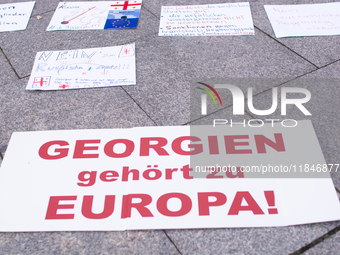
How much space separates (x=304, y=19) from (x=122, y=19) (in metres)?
1.37

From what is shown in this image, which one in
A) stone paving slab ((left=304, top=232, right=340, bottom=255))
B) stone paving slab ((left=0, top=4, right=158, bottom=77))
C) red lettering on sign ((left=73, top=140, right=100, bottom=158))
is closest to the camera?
stone paving slab ((left=304, top=232, right=340, bottom=255))

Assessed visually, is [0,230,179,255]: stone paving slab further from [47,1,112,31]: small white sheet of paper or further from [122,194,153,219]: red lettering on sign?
[47,1,112,31]: small white sheet of paper

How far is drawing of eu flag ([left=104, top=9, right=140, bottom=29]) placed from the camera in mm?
2373

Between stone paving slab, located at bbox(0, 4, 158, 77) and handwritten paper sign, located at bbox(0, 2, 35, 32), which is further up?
handwritten paper sign, located at bbox(0, 2, 35, 32)

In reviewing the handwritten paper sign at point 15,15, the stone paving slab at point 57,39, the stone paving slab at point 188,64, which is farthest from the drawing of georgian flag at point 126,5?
the handwritten paper sign at point 15,15

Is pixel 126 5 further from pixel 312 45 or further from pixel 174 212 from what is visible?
pixel 174 212

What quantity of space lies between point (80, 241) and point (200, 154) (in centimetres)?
66

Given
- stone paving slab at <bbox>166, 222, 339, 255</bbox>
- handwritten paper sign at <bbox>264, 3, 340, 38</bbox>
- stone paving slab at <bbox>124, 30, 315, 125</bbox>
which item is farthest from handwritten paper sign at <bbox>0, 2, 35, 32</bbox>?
stone paving slab at <bbox>166, 222, 339, 255</bbox>

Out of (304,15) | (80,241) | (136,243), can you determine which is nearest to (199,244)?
(136,243)

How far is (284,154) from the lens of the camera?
4.93 ft

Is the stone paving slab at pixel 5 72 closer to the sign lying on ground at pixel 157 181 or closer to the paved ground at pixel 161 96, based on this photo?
the paved ground at pixel 161 96

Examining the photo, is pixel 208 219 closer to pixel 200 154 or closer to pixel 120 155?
pixel 200 154

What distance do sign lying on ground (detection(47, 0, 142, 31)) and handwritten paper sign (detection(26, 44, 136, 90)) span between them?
12.2 inches

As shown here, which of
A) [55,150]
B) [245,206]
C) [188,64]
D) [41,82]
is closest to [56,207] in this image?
[55,150]
